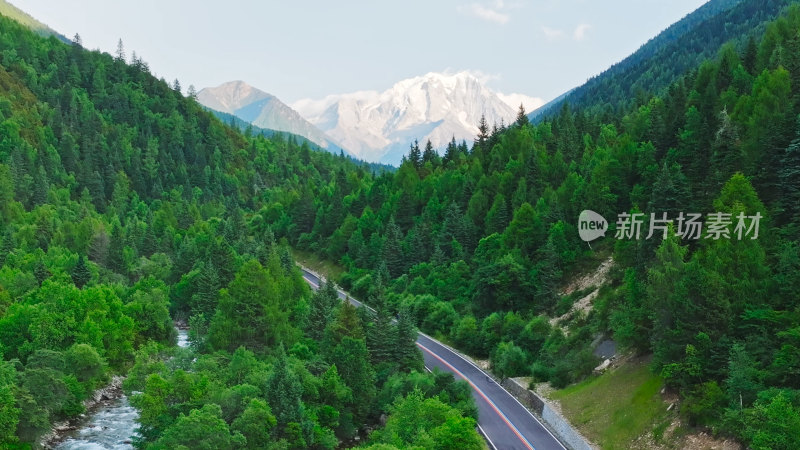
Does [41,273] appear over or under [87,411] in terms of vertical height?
over

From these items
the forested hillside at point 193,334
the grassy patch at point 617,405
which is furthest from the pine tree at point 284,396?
the grassy patch at point 617,405

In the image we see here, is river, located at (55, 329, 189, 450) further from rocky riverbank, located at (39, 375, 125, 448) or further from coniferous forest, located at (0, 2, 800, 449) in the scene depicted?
coniferous forest, located at (0, 2, 800, 449)

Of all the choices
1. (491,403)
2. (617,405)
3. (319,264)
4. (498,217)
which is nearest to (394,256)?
(498,217)

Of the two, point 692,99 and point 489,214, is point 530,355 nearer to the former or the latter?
point 489,214

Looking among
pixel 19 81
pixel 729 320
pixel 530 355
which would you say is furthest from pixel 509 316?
pixel 19 81

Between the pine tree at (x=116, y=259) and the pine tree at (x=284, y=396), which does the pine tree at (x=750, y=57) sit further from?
the pine tree at (x=116, y=259)

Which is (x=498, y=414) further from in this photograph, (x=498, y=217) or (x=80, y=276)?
(x=80, y=276)
